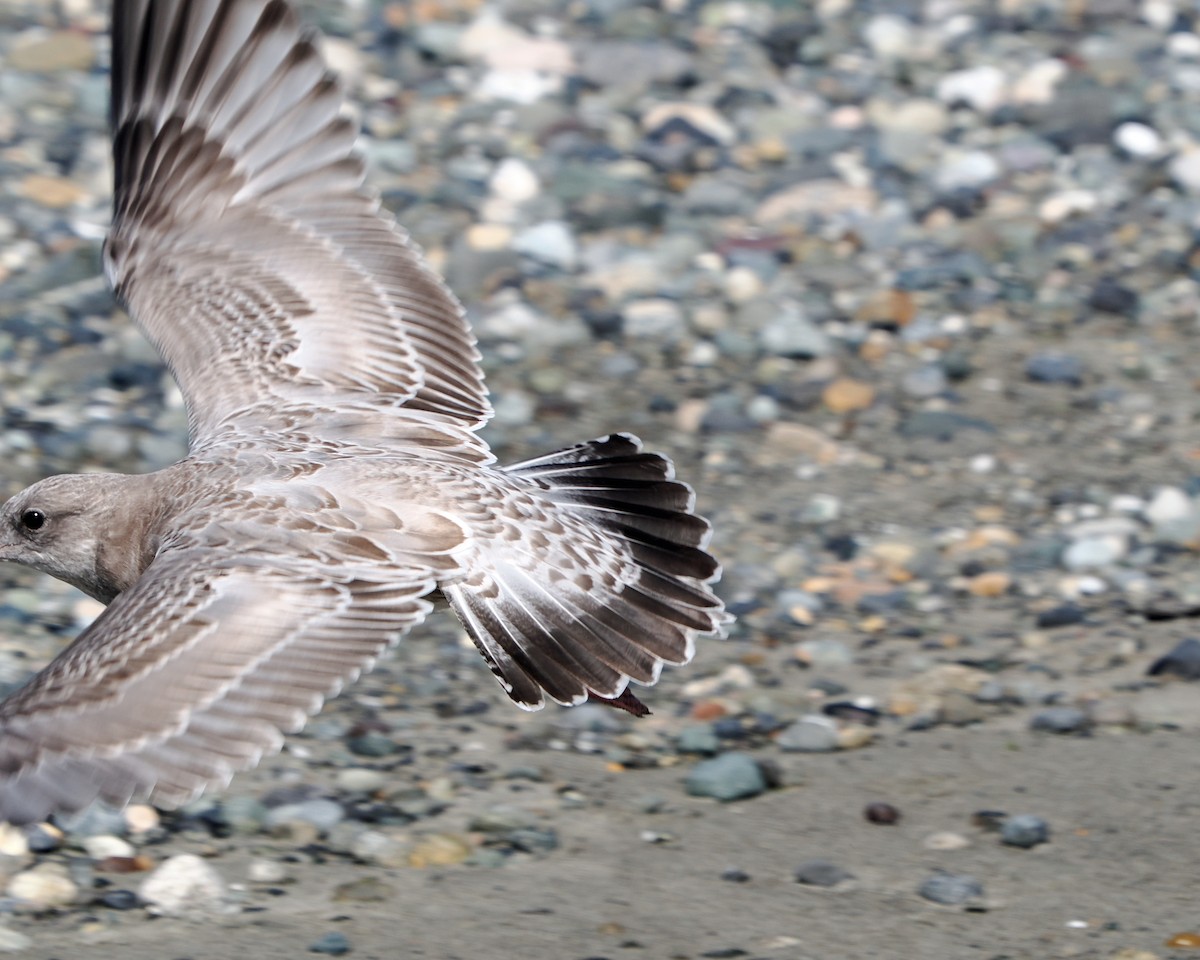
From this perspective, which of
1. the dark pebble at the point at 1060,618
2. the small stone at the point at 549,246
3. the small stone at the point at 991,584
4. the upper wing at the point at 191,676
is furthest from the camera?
the small stone at the point at 549,246

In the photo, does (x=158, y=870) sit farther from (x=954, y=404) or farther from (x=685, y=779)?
(x=954, y=404)

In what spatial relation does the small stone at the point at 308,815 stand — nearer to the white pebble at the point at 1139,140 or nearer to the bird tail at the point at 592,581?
the bird tail at the point at 592,581

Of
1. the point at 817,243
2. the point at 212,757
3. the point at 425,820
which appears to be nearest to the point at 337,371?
the point at 425,820

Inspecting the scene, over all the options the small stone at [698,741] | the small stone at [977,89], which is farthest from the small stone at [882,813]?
the small stone at [977,89]

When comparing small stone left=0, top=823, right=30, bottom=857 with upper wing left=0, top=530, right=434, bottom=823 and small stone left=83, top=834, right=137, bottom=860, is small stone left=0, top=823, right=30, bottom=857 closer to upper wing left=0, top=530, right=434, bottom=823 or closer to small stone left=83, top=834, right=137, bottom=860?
small stone left=83, top=834, right=137, bottom=860

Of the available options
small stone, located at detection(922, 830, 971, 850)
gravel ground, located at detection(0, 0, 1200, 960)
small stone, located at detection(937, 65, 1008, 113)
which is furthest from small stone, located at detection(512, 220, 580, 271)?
small stone, located at detection(922, 830, 971, 850)

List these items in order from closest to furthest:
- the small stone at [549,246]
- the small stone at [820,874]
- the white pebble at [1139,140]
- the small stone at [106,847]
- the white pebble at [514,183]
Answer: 1. the small stone at [820,874]
2. the small stone at [106,847]
3. the small stone at [549,246]
4. the white pebble at [514,183]
5. the white pebble at [1139,140]
